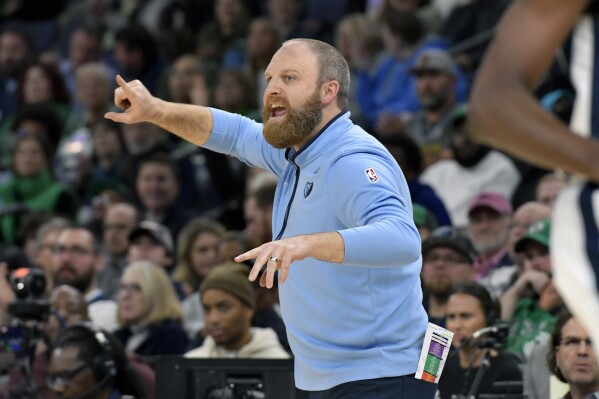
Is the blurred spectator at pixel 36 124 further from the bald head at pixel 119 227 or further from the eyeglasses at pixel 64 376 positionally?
the eyeglasses at pixel 64 376

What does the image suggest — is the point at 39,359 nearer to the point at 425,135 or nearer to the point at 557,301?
the point at 557,301

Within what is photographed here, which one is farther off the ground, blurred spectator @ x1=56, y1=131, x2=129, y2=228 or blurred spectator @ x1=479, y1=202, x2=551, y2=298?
blurred spectator @ x1=56, y1=131, x2=129, y2=228

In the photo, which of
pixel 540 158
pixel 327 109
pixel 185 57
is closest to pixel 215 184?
pixel 185 57

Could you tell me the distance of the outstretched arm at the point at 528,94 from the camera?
2199mm

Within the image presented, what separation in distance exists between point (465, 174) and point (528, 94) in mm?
6901

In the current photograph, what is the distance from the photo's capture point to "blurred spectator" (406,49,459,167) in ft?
31.6

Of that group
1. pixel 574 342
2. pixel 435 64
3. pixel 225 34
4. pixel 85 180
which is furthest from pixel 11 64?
pixel 574 342

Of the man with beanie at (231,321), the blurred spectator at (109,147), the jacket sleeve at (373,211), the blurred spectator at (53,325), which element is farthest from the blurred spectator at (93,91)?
the jacket sleeve at (373,211)

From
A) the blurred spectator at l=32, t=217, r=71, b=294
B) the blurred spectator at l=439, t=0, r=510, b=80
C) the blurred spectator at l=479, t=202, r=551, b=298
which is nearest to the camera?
the blurred spectator at l=479, t=202, r=551, b=298

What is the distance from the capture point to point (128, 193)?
414 inches

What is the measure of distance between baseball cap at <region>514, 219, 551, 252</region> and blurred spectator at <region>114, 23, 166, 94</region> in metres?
6.08

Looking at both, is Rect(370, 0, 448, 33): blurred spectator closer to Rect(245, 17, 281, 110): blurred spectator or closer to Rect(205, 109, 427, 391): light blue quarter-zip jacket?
Rect(245, 17, 281, 110): blurred spectator

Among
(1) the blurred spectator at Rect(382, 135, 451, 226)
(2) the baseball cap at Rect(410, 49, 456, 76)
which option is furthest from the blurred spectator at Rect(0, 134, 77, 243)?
(1) the blurred spectator at Rect(382, 135, 451, 226)

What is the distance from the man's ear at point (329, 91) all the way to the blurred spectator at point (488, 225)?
3.98m
